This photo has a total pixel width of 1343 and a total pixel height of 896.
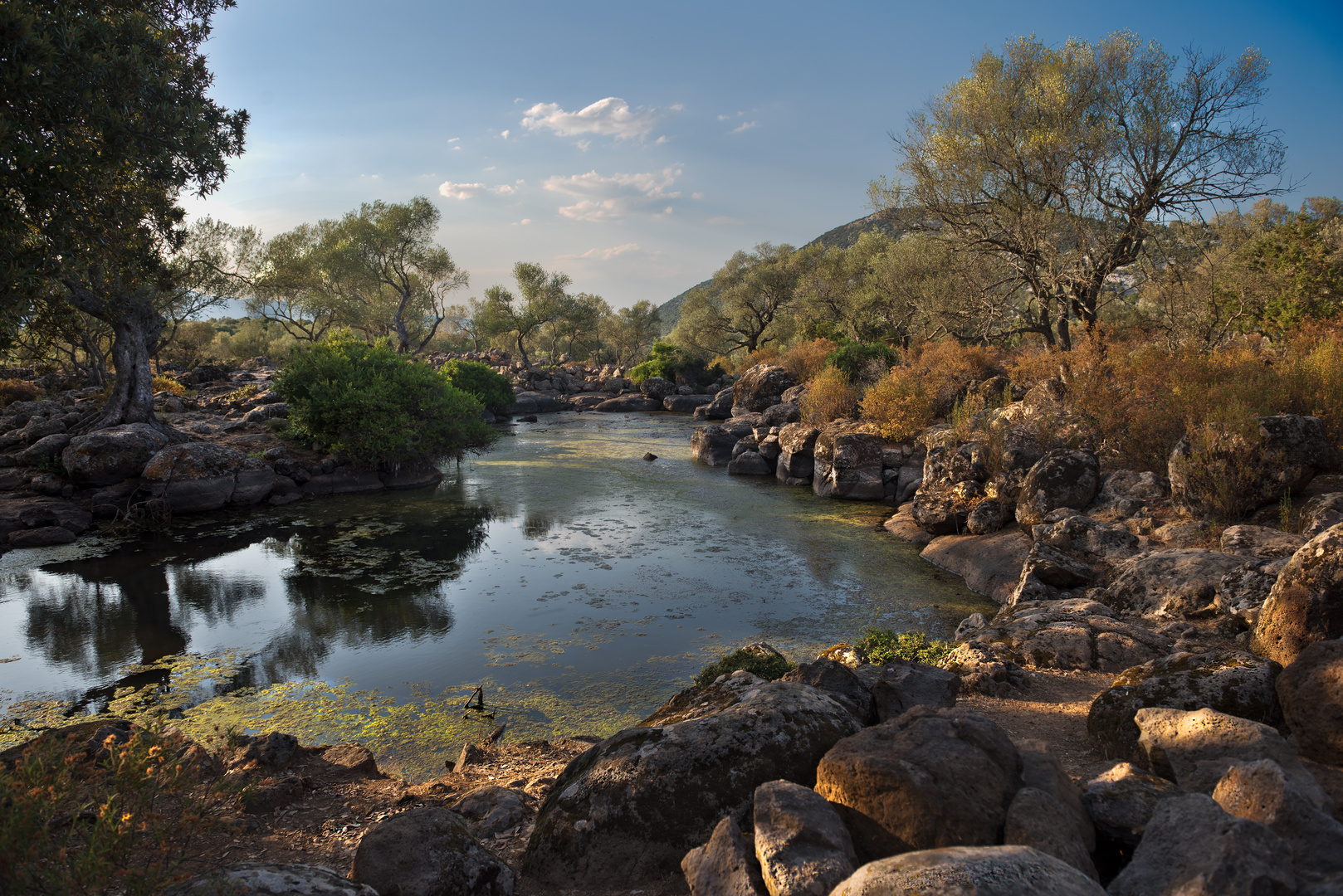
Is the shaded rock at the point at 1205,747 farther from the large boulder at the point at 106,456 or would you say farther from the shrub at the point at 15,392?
the shrub at the point at 15,392

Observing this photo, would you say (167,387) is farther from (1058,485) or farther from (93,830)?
(1058,485)

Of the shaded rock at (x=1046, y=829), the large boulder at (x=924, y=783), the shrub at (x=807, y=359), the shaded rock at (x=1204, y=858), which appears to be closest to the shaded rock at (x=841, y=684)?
the large boulder at (x=924, y=783)

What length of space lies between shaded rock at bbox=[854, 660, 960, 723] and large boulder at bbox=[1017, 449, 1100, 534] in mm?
8374

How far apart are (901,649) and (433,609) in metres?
7.98

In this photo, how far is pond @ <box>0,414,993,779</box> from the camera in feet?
27.2

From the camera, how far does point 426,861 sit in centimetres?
356

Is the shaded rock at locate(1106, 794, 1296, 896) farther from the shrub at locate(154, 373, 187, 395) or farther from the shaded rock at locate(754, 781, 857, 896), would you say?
the shrub at locate(154, 373, 187, 395)

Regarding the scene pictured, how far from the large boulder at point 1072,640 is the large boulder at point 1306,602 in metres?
1.16

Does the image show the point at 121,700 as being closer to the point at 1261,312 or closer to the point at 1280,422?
the point at 1280,422

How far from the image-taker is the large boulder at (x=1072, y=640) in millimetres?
6945

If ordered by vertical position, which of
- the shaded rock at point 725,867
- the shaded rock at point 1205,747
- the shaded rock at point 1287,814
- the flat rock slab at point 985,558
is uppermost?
the shaded rock at point 1287,814

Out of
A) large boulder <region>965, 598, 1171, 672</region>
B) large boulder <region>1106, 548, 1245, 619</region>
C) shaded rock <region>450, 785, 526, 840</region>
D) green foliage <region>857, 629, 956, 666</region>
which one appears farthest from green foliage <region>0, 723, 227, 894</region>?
large boulder <region>1106, 548, 1245, 619</region>

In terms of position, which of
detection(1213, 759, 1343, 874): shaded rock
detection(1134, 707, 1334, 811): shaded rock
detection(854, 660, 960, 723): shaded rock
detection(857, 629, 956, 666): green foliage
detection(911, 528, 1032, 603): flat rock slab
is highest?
detection(1213, 759, 1343, 874): shaded rock

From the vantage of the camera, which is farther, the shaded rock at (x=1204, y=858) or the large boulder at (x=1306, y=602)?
the large boulder at (x=1306, y=602)
